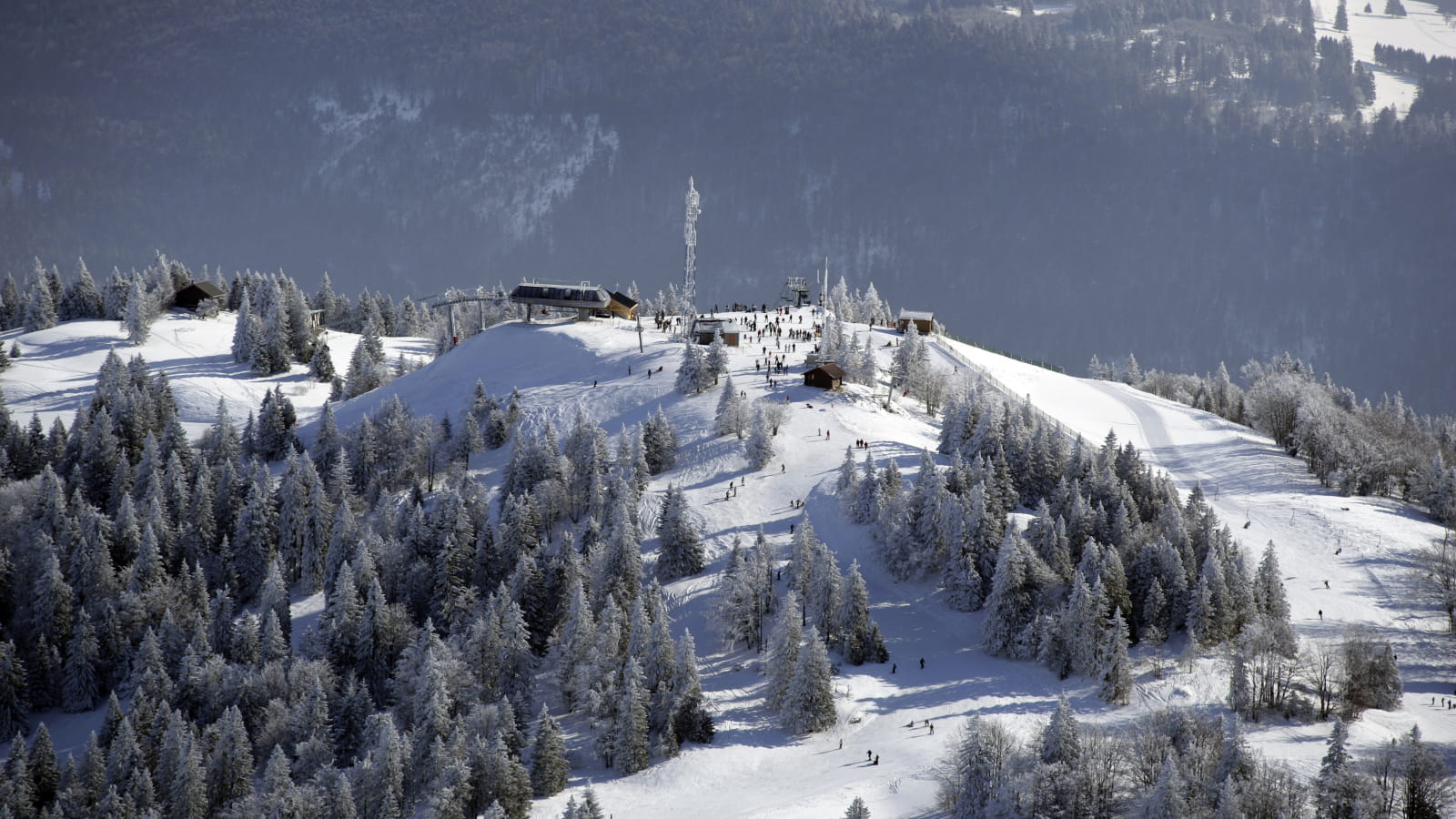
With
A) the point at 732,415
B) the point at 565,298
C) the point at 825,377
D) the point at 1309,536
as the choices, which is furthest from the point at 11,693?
the point at 1309,536

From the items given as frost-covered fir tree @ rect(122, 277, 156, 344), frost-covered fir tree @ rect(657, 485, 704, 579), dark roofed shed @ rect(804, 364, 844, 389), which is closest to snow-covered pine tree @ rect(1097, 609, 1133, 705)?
frost-covered fir tree @ rect(657, 485, 704, 579)

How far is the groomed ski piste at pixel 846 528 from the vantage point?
222ft

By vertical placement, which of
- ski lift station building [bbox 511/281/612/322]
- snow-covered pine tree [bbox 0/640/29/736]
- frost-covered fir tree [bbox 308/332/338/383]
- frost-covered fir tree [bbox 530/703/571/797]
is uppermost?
ski lift station building [bbox 511/281/612/322]

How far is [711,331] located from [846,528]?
43.7 m

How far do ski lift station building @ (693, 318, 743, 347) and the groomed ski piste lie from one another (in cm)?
293

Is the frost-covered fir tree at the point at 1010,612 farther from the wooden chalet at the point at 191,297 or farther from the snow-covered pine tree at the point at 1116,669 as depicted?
the wooden chalet at the point at 191,297

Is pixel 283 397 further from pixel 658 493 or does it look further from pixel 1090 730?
pixel 1090 730

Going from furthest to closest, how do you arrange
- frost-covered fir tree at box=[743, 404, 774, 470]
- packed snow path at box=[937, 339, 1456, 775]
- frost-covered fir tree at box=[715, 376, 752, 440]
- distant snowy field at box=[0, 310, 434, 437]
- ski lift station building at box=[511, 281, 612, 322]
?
1. ski lift station building at box=[511, 281, 612, 322]
2. distant snowy field at box=[0, 310, 434, 437]
3. frost-covered fir tree at box=[715, 376, 752, 440]
4. frost-covered fir tree at box=[743, 404, 774, 470]
5. packed snow path at box=[937, 339, 1456, 775]

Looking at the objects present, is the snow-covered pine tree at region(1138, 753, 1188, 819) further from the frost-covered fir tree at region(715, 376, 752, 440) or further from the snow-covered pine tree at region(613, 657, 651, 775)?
the frost-covered fir tree at region(715, 376, 752, 440)

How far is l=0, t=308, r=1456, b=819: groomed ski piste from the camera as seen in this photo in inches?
2670

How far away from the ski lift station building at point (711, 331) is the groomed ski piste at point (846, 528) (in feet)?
9.60

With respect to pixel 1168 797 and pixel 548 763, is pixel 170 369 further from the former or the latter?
pixel 1168 797

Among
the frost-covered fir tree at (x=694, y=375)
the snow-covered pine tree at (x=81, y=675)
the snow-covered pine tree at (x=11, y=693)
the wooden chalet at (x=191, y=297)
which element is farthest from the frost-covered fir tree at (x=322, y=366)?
the snow-covered pine tree at (x=11, y=693)

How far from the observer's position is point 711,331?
128 m
